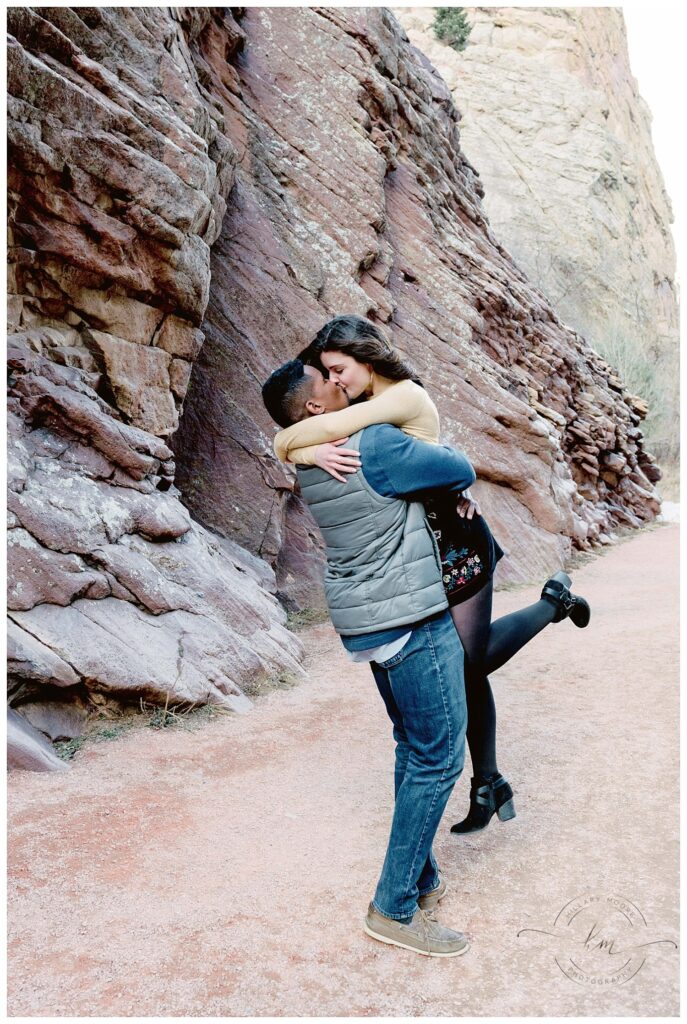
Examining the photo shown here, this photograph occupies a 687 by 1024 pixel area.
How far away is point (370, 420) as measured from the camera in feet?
8.18

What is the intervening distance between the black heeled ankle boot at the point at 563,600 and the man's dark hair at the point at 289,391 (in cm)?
123

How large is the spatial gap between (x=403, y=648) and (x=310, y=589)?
5293mm

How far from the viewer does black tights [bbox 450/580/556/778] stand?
2748 mm

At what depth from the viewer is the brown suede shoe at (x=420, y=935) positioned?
2.55 m

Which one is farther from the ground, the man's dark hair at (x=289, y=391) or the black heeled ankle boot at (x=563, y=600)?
the man's dark hair at (x=289, y=391)

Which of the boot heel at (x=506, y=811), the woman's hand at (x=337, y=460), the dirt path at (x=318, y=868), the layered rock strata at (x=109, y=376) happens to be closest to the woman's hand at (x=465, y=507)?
the woman's hand at (x=337, y=460)

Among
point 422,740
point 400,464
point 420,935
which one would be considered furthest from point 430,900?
point 400,464

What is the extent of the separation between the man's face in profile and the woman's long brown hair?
8 centimetres

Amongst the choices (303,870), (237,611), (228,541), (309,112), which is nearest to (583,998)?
(303,870)

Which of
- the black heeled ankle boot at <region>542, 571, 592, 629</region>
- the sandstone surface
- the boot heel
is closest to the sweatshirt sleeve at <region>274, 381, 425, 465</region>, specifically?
the black heeled ankle boot at <region>542, 571, 592, 629</region>

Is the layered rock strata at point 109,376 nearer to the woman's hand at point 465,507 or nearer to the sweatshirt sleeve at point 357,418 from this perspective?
the sweatshirt sleeve at point 357,418

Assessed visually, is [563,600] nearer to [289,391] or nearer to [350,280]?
[289,391]

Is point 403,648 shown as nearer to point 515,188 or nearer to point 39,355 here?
point 39,355

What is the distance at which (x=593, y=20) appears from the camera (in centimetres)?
3312
